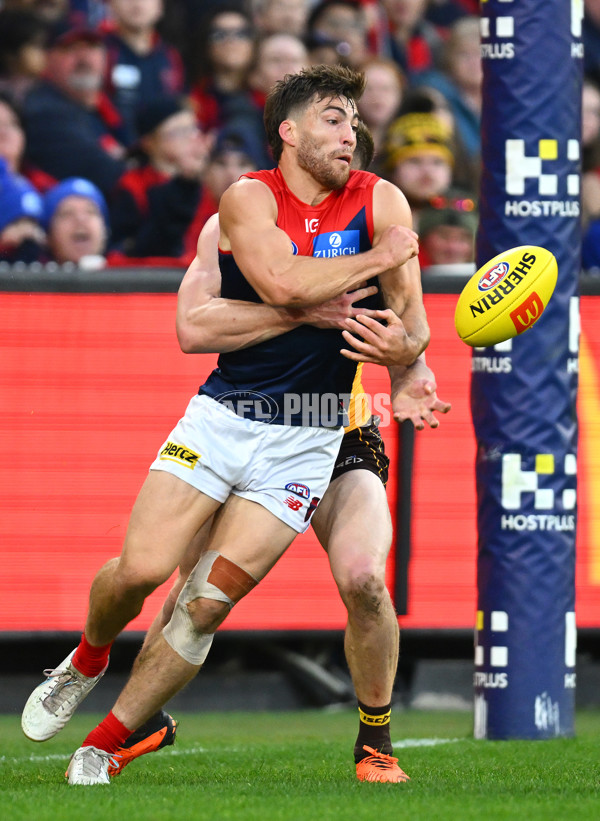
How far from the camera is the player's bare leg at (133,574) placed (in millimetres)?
4980

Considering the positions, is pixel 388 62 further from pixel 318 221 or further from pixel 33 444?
pixel 318 221

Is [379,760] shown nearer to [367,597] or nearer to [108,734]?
[367,597]

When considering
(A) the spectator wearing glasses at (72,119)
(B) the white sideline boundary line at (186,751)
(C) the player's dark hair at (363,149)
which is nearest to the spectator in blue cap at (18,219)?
(A) the spectator wearing glasses at (72,119)

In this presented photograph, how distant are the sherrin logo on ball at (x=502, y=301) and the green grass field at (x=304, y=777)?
1.60 m

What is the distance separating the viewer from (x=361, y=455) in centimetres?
540

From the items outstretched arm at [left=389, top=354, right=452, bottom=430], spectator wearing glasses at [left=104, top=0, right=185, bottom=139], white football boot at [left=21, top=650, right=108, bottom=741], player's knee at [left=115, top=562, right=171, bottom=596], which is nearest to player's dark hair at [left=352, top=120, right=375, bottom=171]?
outstretched arm at [left=389, top=354, right=452, bottom=430]

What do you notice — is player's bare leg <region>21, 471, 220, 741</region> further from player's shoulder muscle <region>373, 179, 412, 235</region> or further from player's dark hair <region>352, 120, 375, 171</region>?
player's dark hair <region>352, 120, 375, 171</region>

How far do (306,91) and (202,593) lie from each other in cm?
185

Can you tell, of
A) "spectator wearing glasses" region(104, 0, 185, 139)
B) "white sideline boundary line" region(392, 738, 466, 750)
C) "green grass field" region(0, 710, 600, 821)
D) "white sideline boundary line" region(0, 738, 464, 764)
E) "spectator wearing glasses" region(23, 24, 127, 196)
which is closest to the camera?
"green grass field" region(0, 710, 600, 821)

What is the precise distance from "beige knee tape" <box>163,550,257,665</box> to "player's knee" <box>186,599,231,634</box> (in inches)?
0.4

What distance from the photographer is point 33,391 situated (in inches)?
301

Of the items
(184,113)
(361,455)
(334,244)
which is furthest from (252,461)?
(184,113)

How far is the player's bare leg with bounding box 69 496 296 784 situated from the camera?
504 cm

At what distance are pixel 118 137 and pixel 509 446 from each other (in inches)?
210
